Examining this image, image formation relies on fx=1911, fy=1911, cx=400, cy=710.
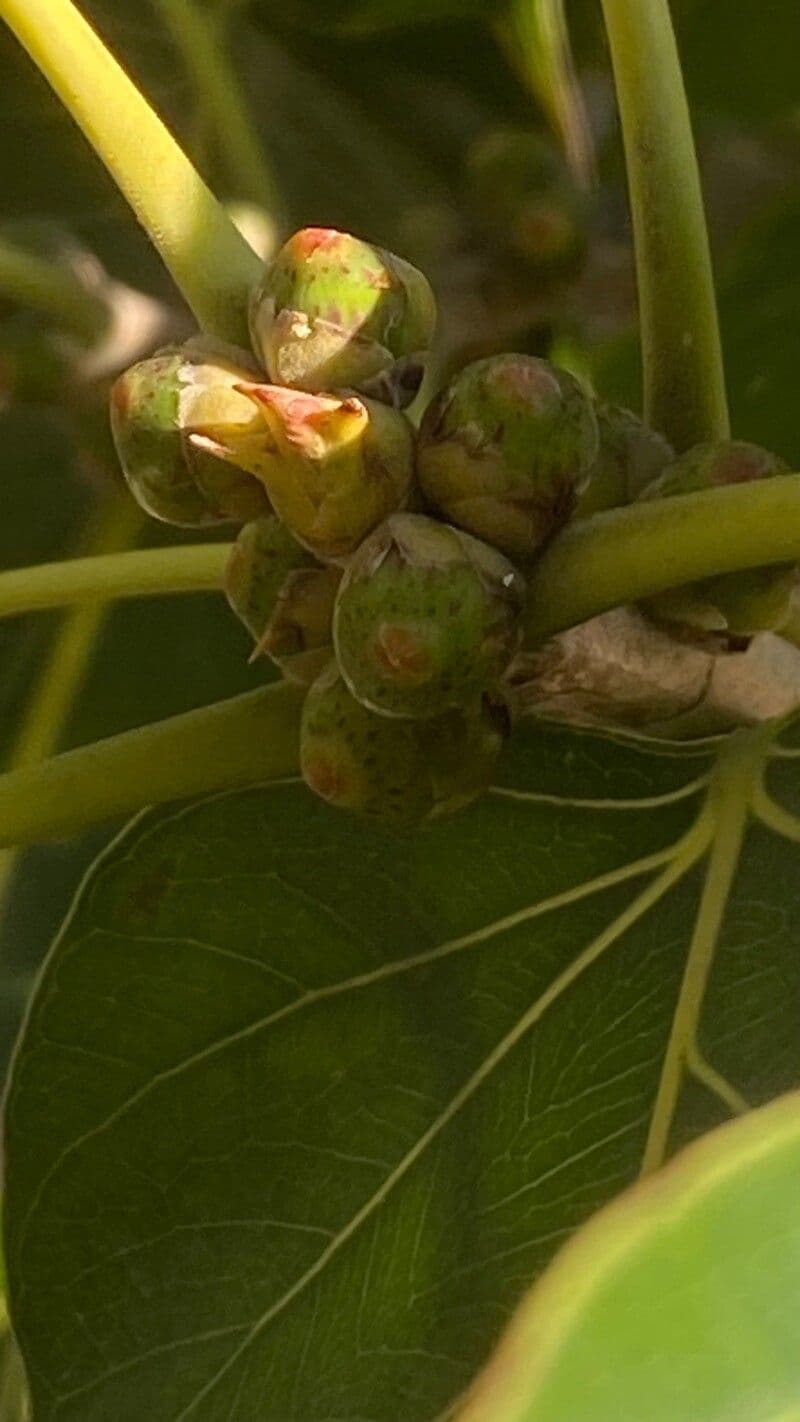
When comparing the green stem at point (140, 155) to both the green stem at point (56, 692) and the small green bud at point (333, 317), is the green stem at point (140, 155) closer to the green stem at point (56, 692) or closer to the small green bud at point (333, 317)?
the small green bud at point (333, 317)

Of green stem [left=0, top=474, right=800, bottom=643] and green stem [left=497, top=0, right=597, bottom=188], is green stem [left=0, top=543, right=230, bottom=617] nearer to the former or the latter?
green stem [left=0, top=474, right=800, bottom=643]

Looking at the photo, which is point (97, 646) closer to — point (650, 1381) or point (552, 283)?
point (552, 283)

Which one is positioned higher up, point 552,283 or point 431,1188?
point 552,283

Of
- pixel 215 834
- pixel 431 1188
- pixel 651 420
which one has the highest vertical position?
pixel 651 420

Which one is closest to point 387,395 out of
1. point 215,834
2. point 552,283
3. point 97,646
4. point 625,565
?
point 625,565

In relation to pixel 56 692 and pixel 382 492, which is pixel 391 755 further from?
pixel 56 692

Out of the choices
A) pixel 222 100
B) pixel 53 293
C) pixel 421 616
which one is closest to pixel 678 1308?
pixel 421 616

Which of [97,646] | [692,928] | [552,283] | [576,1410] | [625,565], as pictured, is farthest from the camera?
[97,646]
